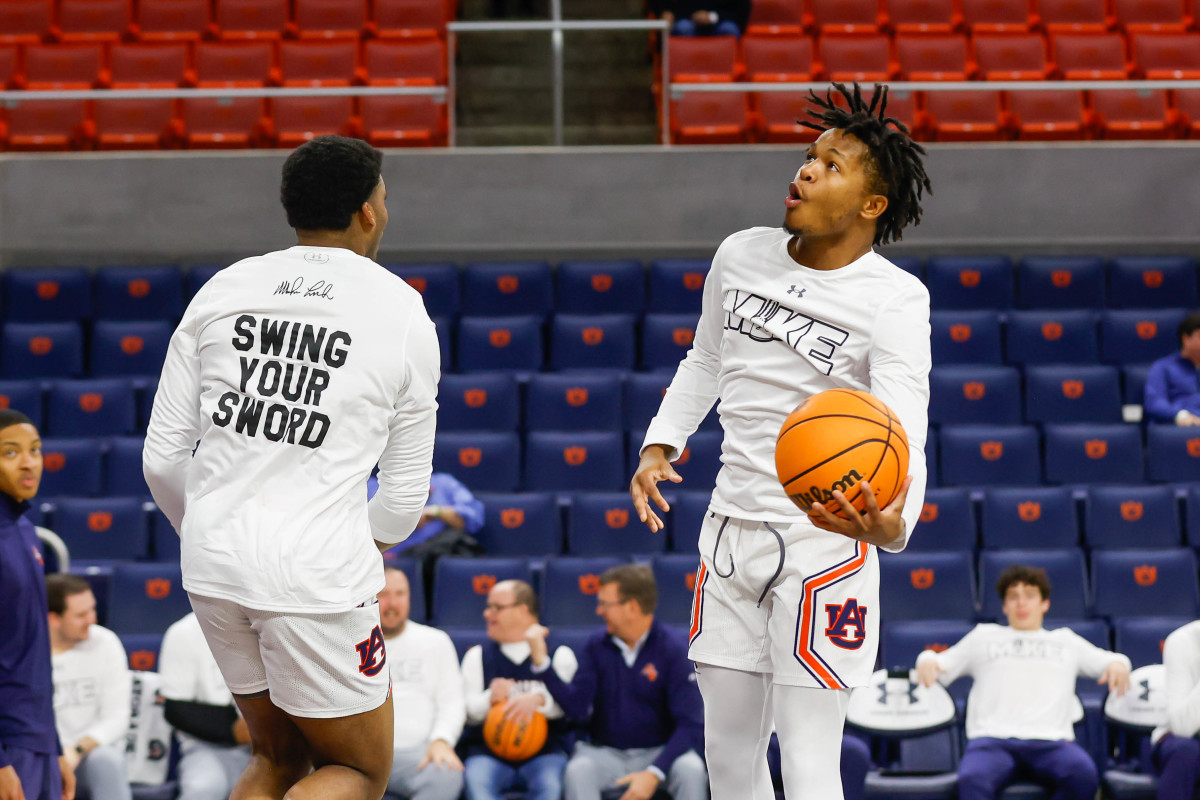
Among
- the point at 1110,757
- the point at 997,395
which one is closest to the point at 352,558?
the point at 1110,757

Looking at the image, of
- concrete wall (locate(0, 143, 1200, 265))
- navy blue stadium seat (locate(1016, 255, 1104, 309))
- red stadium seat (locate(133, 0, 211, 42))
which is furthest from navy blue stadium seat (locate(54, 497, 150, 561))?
navy blue stadium seat (locate(1016, 255, 1104, 309))

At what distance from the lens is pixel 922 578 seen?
653 cm

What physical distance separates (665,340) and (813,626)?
5.67 m

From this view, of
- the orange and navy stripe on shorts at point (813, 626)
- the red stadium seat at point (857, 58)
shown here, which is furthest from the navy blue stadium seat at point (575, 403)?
the orange and navy stripe on shorts at point (813, 626)

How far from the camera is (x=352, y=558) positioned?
255 cm

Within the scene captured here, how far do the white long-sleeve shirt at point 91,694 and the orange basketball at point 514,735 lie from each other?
146 cm

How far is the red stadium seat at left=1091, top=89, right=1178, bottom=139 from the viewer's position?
9500mm

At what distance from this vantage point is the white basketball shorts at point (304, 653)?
8.30ft

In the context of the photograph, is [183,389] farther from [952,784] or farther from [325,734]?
[952,784]

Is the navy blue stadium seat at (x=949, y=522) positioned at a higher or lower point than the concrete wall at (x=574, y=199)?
lower

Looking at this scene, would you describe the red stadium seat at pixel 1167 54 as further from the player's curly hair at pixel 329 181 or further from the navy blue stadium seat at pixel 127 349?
the player's curly hair at pixel 329 181

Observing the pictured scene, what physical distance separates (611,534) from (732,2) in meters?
4.86

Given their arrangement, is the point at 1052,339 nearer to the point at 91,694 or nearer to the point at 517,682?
the point at 517,682

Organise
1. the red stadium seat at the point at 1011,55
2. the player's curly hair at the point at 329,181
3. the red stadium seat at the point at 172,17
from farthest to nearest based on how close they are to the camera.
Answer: the red stadium seat at the point at 172,17, the red stadium seat at the point at 1011,55, the player's curly hair at the point at 329,181
